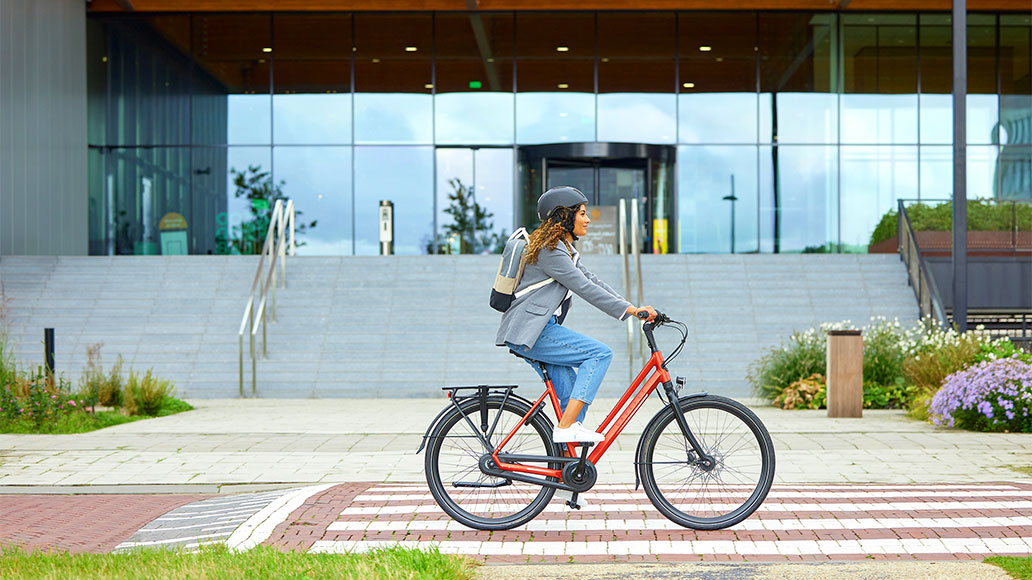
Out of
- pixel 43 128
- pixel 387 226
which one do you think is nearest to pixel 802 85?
pixel 387 226

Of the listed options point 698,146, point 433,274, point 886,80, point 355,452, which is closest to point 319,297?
point 433,274

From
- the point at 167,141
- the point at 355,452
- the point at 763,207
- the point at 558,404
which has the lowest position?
the point at 355,452

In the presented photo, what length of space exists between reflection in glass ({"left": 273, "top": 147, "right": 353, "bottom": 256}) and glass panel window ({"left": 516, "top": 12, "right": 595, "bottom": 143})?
15.3ft

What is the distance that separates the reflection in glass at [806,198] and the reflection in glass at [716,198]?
675mm

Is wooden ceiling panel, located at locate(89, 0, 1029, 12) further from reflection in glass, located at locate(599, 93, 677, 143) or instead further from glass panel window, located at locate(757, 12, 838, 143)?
reflection in glass, located at locate(599, 93, 677, 143)

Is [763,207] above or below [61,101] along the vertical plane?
below

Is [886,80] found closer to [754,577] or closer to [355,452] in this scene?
[355,452]

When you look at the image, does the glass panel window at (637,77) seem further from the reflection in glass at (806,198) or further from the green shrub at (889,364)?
the green shrub at (889,364)

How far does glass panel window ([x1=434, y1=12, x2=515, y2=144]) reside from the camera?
1111 inches

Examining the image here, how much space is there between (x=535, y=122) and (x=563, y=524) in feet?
76.2

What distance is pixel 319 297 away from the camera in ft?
63.8

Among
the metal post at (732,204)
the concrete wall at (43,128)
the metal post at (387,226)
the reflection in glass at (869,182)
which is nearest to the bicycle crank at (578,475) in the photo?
the concrete wall at (43,128)

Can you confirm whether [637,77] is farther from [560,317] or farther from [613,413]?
[613,413]

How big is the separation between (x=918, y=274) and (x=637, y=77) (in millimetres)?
11170
